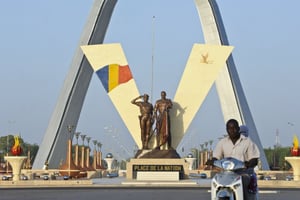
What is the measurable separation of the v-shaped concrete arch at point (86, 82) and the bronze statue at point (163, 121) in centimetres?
968

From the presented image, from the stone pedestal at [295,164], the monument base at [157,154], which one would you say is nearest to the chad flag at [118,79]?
the monument base at [157,154]

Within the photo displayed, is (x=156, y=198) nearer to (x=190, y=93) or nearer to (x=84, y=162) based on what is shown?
(x=190, y=93)

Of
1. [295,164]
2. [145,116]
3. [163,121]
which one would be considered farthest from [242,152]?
[163,121]

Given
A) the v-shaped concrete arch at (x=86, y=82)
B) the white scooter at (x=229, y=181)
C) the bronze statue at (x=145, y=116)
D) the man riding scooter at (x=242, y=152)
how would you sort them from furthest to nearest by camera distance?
the v-shaped concrete arch at (x=86, y=82)
the bronze statue at (x=145, y=116)
the man riding scooter at (x=242, y=152)
the white scooter at (x=229, y=181)

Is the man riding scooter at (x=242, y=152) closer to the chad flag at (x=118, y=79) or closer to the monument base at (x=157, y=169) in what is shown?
the monument base at (x=157, y=169)

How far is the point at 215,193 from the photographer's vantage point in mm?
A: 5844

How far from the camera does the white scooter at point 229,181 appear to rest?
573cm

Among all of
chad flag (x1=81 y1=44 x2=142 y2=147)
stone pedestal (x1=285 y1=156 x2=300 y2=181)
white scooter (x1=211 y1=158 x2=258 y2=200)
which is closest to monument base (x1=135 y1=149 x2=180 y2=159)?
chad flag (x1=81 y1=44 x2=142 y2=147)

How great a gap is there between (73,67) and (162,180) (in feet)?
41.5

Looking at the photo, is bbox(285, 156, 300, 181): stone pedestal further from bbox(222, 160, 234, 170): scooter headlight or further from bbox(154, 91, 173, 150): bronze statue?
bbox(222, 160, 234, 170): scooter headlight

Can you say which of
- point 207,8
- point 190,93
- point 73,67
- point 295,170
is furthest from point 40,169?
point 295,170

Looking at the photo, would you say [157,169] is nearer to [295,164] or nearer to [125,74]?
[295,164]

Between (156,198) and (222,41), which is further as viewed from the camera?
(222,41)

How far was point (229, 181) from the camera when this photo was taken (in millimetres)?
5750
